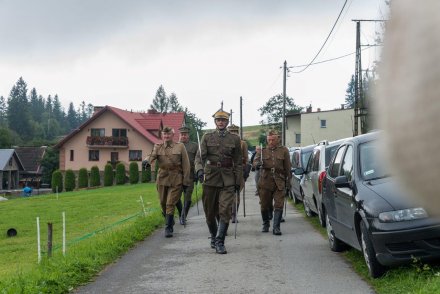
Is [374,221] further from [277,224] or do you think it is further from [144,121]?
[144,121]

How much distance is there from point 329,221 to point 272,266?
55.8 inches

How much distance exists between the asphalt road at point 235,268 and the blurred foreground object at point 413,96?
626 centimetres

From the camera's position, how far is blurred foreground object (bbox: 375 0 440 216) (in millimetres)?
418

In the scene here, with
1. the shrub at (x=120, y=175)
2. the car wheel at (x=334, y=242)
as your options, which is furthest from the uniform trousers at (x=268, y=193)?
the shrub at (x=120, y=175)

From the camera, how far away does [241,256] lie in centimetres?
867

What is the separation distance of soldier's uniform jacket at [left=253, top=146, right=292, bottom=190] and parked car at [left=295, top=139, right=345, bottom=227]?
64cm

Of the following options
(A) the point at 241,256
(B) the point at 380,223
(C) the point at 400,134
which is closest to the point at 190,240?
(A) the point at 241,256

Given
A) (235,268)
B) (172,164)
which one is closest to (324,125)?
(172,164)

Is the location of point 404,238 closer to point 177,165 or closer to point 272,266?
point 272,266

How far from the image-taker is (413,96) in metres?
0.43

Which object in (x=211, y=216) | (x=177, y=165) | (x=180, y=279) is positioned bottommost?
(x=180, y=279)

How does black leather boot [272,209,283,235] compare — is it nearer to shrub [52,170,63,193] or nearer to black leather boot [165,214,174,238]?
black leather boot [165,214,174,238]

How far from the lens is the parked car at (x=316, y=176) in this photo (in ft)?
36.8

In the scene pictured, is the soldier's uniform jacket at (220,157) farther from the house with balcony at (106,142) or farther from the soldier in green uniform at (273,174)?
the house with balcony at (106,142)
